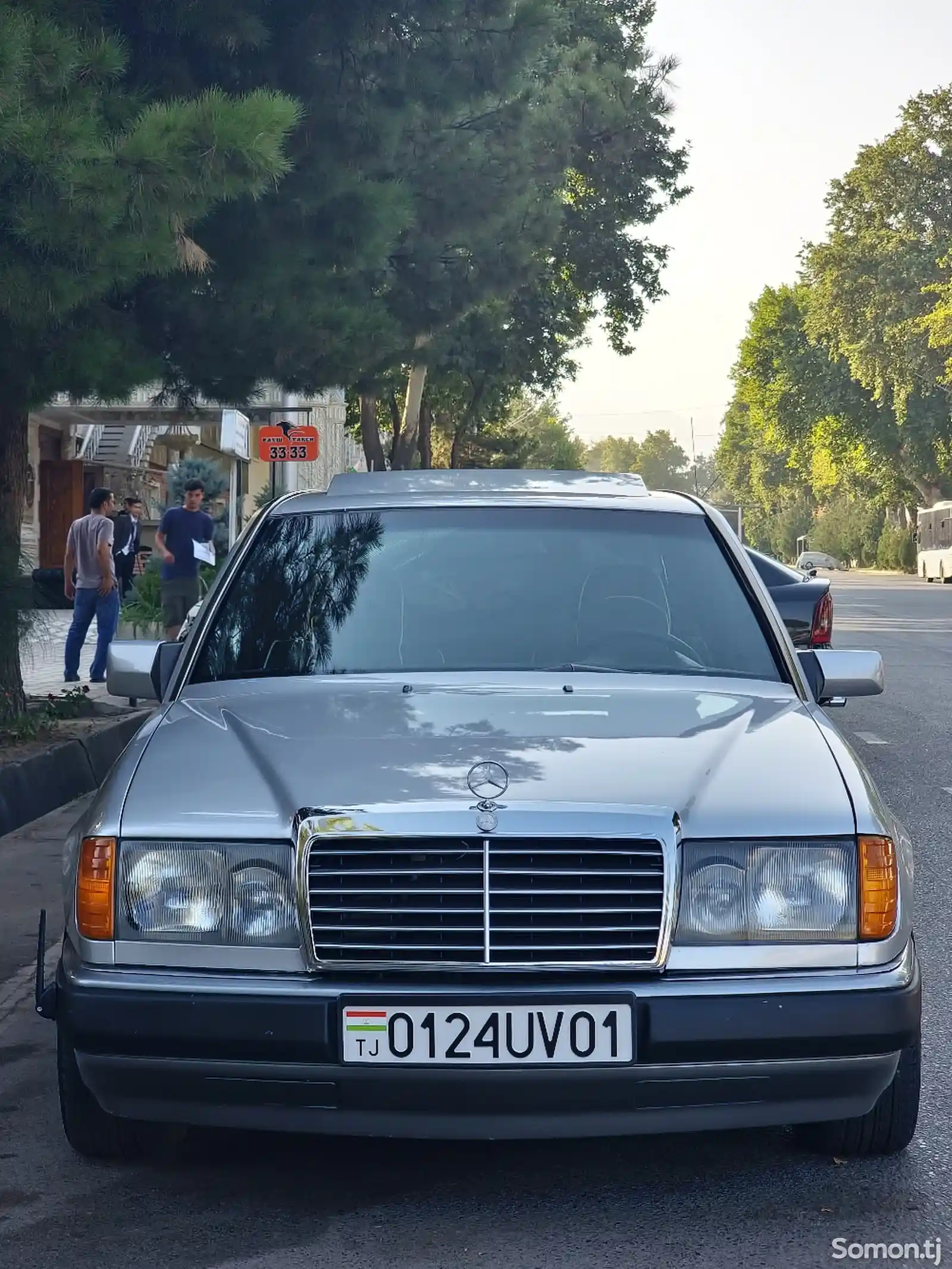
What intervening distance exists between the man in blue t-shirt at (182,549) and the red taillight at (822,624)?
6.55 m

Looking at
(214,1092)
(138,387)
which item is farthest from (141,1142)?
(138,387)

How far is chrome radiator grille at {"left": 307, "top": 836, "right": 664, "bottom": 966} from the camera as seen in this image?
Answer: 3.44 m

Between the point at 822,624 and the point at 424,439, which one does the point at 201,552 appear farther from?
the point at 424,439

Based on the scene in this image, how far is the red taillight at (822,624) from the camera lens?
12.1 metres

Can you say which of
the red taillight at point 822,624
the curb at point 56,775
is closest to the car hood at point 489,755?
the curb at point 56,775

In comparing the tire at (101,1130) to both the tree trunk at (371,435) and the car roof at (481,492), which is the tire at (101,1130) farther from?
the tree trunk at (371,435)

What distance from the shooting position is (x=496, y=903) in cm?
344

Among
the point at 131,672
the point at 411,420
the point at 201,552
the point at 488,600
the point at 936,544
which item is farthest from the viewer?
the point at 936,544

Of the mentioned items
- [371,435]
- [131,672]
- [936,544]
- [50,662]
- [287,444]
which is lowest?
[50,662]

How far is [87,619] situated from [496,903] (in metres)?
13.4

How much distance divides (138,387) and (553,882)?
7.77 metres

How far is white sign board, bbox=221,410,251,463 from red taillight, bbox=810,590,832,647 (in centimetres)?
919

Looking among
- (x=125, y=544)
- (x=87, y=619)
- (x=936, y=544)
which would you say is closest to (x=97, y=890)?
(x=87, y=619)

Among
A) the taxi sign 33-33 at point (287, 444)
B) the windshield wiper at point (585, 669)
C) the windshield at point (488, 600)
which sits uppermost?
the taxi sign 33-33 at point (287, 444)
